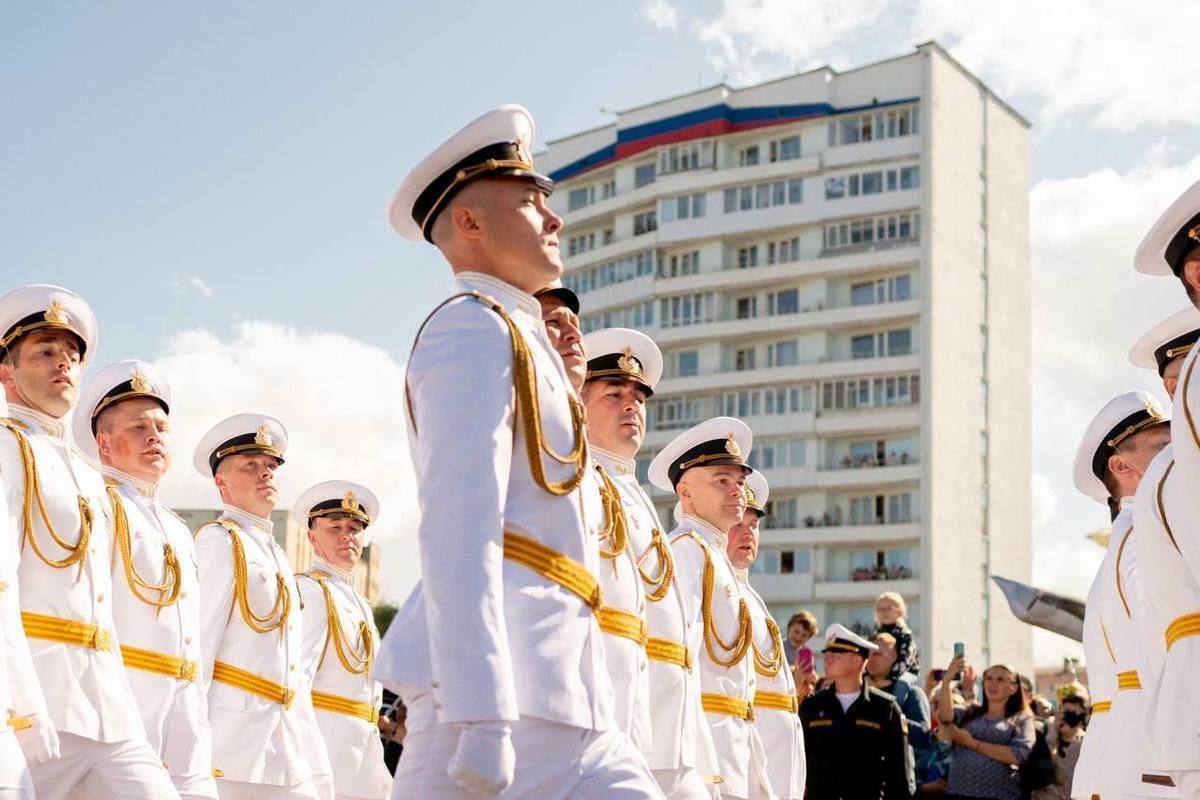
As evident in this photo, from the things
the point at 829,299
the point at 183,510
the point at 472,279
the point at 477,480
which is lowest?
the point at 477,480

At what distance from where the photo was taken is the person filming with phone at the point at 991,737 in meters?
14.1

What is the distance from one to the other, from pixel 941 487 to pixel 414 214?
67.2 metres

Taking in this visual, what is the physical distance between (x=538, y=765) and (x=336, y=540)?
802 centimetres

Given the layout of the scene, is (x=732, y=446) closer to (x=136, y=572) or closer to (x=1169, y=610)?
(x=136, y=572)

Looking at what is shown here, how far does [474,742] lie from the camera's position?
3.82 m

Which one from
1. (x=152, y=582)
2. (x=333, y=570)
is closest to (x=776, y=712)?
(x=333, y=570)

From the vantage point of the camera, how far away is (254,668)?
935 centimetres

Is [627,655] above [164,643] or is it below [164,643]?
below

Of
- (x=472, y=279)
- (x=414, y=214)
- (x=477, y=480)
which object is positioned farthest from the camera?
(x=414, y=214)

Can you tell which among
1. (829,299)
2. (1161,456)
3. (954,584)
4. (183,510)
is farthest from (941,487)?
(1161,456)

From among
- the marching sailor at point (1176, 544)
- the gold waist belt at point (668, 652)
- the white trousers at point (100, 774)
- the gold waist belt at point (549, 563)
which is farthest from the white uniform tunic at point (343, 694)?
the gold waist belt at point (549, 563)

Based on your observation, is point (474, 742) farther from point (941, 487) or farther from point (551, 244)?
point (941, 487)

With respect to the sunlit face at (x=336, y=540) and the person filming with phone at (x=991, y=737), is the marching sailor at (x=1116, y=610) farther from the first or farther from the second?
the person filming with phone at (x=991, y=737)

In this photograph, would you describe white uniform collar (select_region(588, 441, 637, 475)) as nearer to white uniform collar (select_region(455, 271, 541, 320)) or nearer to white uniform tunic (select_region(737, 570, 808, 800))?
white uniform tunic (select_region(737, 570, 808, 800))
